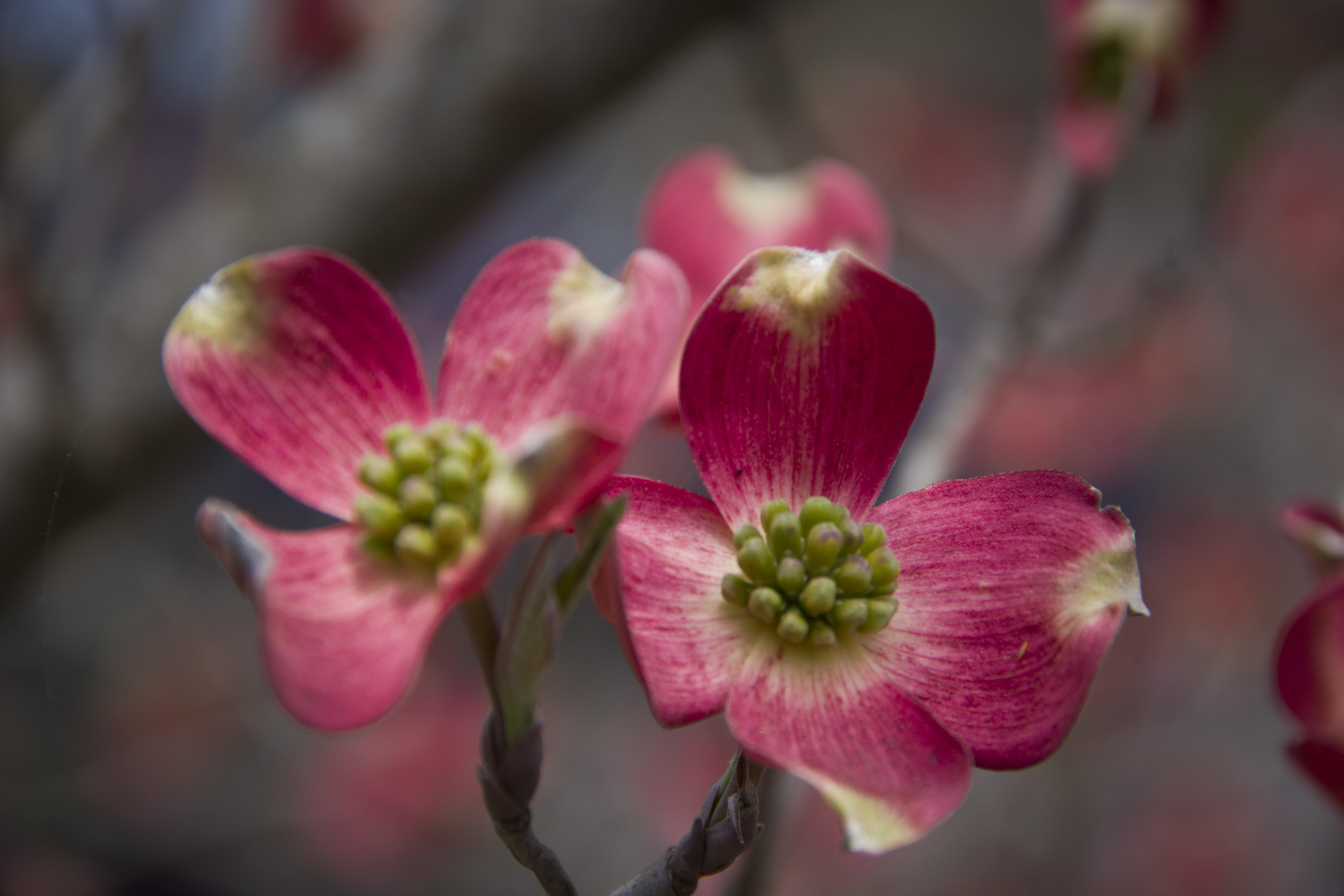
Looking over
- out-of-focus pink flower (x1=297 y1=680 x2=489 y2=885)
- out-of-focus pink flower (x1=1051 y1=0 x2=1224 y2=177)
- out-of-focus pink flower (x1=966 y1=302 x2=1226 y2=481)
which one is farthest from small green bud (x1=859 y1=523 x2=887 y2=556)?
out-of-focus pink flower (x1=966 y1=302 x2=1226 y2=481)

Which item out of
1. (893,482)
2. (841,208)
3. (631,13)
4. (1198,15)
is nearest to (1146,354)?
(893,482)

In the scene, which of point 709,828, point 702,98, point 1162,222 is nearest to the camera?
point 709,828

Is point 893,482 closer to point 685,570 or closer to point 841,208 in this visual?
point 841,208

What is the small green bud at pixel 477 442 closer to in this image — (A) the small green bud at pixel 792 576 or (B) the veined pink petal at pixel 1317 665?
(A) the small green bud at pixel 792 576

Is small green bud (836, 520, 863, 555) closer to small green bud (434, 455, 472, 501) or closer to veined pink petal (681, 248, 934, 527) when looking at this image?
veined pink petal (681, 248, 934, 527)

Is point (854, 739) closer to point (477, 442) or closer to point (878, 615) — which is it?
point (878, 615)

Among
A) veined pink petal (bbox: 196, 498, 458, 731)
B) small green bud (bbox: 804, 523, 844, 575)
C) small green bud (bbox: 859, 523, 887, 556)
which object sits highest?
veined pink petal (bbox: 196, 498, 458, 731)
